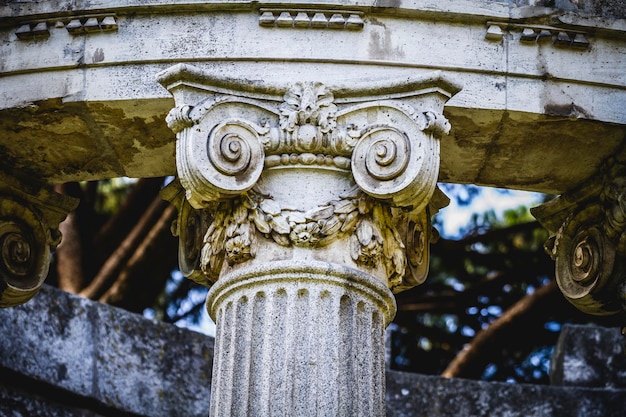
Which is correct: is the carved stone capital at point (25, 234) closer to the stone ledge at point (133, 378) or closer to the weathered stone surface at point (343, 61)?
the weathered stone surface at point (343, 61)

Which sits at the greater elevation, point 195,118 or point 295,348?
point 195,118

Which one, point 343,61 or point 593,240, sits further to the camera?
point 593,240

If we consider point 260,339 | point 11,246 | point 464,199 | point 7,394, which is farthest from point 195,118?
point 464,199

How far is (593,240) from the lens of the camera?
15.0 m

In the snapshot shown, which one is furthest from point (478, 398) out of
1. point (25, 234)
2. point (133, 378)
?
point (25, 234)

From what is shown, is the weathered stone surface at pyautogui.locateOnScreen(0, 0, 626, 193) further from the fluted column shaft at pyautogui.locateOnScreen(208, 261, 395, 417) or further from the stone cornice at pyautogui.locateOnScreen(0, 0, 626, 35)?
the fluted column shaft at pyautogui.locateOnScreen(208, 261, 395, 417)

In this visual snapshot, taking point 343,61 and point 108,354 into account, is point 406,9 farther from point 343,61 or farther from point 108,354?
point 108,354

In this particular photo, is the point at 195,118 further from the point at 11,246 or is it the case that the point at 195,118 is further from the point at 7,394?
the point at 7,394

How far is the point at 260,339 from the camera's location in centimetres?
1296

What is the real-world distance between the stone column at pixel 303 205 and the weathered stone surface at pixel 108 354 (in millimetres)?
6258

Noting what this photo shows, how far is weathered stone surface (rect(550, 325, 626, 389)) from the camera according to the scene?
2103 cm

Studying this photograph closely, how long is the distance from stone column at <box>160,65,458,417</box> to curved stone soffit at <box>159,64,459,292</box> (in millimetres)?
11

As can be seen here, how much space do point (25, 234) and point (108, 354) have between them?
468cm

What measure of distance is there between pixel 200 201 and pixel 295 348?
167cm
